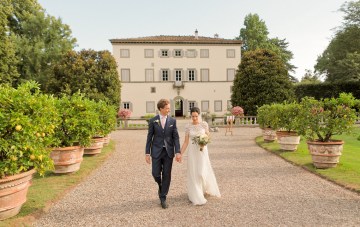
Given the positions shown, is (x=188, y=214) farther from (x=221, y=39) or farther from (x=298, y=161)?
(x=221, y=39)

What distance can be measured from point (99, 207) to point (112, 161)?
188 inches

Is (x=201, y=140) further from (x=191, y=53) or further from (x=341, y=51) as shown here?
(x=341, y=51)

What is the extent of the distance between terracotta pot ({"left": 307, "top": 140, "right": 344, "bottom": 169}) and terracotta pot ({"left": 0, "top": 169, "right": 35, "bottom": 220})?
6.96 metres

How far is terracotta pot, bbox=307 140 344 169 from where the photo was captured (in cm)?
744

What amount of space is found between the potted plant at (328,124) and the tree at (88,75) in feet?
63.6

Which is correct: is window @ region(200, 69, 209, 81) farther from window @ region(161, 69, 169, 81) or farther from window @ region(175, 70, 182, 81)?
window @ region(161, 69, 169, 81)

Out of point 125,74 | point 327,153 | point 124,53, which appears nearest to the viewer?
point 327,153

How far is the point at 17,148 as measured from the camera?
4352 mm

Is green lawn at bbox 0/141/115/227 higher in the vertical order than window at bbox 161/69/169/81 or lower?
lower

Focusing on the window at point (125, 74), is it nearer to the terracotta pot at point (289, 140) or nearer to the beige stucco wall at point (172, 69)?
the beige stucco wall at point (172, 69)

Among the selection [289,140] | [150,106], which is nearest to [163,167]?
[289,140]

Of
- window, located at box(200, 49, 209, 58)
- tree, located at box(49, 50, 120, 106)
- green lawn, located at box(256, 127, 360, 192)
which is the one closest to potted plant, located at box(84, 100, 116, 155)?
green lawn, located at box(256, 127, 360, 192)

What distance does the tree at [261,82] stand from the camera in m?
23.9

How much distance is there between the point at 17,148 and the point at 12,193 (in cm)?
70
